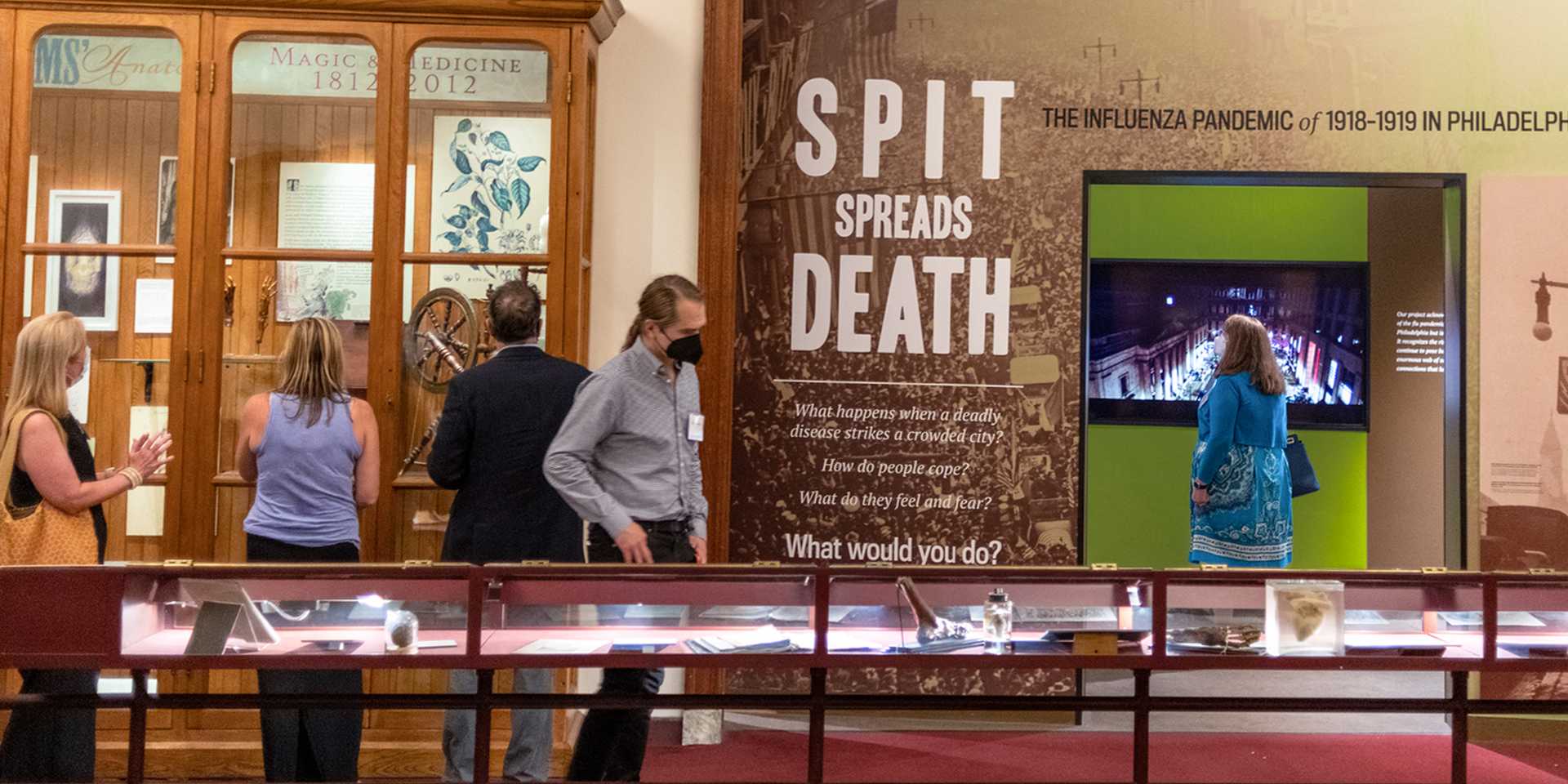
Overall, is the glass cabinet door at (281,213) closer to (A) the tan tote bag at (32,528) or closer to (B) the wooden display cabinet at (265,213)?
(B) the wooden display cabinet at (265,213)

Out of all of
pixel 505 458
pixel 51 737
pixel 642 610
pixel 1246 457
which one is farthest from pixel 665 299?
pixel 1246 457

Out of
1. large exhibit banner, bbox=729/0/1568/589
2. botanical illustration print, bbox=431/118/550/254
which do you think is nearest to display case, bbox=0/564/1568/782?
botanical illustration print, bbox=431/118/550/254

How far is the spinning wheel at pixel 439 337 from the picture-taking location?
4.66 meters

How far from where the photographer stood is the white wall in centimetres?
510

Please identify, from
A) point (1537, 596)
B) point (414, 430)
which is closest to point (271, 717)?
point (414, 430)

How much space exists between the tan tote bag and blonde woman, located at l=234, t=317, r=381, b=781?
1.48 ft

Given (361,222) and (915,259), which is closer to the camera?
(361,222)

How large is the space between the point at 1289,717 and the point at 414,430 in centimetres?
363

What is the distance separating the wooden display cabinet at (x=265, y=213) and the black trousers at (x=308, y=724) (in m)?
0.52

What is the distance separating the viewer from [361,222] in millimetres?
4641

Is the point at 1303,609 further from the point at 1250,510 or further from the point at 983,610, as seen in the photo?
the point at 1250,510

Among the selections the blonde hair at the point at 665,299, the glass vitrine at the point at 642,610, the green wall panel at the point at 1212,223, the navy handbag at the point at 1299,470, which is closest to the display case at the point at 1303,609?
the glass vitrine at the point at 642,610

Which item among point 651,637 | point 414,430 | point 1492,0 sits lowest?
point 651,637

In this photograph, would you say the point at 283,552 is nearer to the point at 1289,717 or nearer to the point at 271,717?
the point at 271,717
